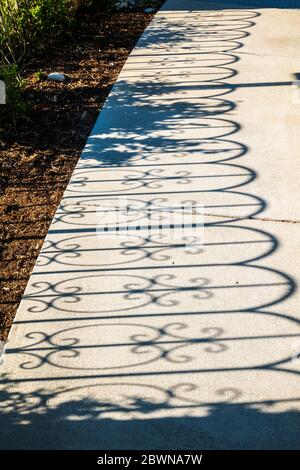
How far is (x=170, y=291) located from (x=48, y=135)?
8.60 ft

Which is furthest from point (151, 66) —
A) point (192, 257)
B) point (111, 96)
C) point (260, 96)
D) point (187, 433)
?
point (187, 433)

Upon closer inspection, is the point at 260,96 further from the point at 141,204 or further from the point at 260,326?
the point at 260,326

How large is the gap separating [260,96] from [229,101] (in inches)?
13.2

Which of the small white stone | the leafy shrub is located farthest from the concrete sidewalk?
the leafy shrub

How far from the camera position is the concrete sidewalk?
3.53 meters

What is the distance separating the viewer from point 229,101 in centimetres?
702

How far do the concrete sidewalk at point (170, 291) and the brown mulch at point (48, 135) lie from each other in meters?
0.13

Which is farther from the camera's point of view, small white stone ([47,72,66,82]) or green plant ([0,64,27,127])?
small white stone ([47,72,66,82])

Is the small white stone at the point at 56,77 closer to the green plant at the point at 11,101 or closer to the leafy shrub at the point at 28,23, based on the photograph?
the leafy shrub at the point at 28,23

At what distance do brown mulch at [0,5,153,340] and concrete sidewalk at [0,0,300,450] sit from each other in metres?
0.13
